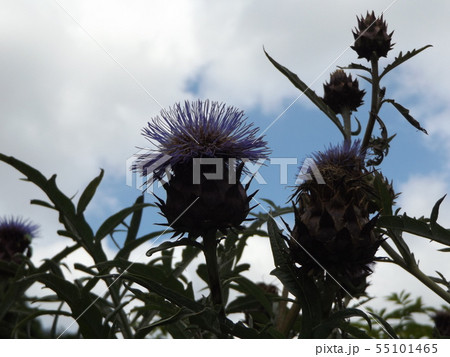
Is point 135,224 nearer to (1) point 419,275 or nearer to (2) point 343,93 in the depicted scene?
(2) point 343,93

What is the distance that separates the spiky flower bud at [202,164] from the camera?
1561 millimetres

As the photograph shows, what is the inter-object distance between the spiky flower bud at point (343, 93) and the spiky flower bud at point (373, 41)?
109 mm

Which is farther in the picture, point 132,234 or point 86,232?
point 132,234

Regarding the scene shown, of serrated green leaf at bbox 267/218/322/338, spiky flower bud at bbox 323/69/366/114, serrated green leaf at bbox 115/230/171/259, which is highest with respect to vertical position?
spiky flower bud at bbox 323/69/366/114

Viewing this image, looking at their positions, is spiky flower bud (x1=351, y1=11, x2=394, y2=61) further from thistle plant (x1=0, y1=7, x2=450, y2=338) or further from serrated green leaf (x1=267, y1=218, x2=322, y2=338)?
serrated green leaf (x1=267, y1=218, x2=322, y2=338)

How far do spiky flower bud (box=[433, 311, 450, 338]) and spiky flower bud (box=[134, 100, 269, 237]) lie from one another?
1595 mm

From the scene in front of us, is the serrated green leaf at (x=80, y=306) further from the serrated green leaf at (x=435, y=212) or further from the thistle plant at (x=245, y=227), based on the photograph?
the serrated green leaf at (x=435, y=212)

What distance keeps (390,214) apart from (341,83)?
0.81 metres

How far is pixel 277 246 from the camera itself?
1.54m

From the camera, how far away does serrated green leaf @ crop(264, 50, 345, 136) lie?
6.39 feet

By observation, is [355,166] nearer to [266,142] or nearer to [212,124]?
[266,142]

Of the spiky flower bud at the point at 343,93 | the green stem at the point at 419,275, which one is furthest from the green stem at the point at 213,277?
the spiky flower bud at the point at 343,93

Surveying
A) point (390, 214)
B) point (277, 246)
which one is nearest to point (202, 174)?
point (277, 246)

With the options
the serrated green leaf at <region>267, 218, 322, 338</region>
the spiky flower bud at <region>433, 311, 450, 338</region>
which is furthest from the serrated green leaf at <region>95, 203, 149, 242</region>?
the spiky flower bud at <region>433, 311, 450, 338</region>
